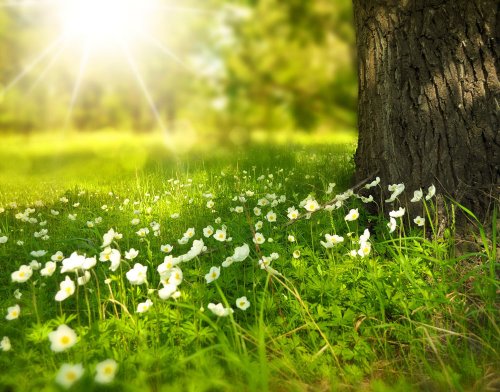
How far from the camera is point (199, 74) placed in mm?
5430

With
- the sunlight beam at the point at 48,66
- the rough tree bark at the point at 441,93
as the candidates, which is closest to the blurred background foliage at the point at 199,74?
the sunlight beam at the point at 48,66

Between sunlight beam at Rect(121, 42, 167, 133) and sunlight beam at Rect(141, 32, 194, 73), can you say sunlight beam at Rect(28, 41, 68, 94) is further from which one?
sunlight beam at Rect(141, 32, 194, 73)

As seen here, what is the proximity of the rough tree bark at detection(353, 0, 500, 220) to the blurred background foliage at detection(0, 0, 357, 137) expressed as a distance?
1.63m

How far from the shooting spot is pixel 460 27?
2.32 m

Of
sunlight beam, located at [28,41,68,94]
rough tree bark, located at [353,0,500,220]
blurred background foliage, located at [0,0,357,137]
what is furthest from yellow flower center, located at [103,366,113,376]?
sunlight beam, located at [28,41,68,94]

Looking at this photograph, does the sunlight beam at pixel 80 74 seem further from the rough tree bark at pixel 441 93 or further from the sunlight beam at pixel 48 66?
the rough tree bark at pixel 441 93

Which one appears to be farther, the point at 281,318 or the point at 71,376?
the point at 281,318

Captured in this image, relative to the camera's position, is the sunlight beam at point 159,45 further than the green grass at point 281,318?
Yes

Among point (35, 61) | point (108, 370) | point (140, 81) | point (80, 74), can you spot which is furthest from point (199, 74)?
point (108, 370)

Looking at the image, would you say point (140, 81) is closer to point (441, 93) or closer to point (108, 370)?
point (441, 93)

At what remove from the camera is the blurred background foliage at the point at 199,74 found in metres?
4.39

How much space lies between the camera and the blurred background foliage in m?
4.39

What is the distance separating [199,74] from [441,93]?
362 cm

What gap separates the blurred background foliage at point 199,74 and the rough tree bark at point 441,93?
5.35 ft
